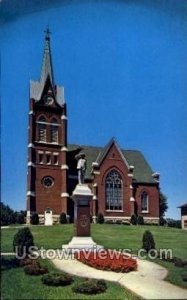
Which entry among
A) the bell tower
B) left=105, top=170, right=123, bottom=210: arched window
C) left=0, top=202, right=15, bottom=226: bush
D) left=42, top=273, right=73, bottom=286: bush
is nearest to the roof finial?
the bell tower

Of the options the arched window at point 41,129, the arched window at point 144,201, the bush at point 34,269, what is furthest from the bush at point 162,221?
the arched window at point 41,129

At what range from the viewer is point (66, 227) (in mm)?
7043

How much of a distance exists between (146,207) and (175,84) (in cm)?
176

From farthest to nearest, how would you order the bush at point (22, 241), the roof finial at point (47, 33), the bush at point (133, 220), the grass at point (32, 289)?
the bush at point (133, 220), the roof finial at point (47, 33), the bush at point (22, 241), the grass at point (32, 289)

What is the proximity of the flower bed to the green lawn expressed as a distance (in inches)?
5.2

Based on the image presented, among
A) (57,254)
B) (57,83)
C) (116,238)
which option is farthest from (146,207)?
(57,83)

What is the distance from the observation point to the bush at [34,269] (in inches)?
244

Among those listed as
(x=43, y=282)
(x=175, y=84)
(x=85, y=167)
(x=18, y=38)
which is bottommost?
(x=43, y=282)

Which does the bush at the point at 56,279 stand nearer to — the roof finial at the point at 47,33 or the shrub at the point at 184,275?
the shrub at the point at 184,275

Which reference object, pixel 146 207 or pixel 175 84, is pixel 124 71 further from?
pixel 146 207

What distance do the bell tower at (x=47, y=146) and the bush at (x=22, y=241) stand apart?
32 cm

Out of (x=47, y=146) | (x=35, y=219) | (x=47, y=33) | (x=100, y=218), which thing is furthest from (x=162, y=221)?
(x=47, y=33)

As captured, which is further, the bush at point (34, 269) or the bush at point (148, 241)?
the bush at point (148, 241)

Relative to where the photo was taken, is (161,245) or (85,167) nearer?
(161,245)
